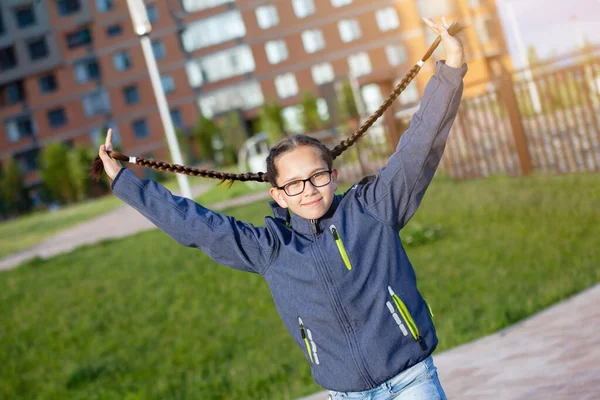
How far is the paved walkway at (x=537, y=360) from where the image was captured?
3.85 m

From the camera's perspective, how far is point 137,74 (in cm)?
5225

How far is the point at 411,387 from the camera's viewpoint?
2.43 meters

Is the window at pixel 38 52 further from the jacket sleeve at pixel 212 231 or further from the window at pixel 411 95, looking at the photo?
the jacket sleeve at pixel 212 231

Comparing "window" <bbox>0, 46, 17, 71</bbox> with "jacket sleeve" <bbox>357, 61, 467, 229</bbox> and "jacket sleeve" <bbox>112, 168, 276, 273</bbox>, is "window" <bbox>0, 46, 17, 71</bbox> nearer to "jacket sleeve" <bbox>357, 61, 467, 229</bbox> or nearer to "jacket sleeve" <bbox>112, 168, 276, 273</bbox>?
"jacket sleeve" <bbox>112, 168, 276, 273</bbox>

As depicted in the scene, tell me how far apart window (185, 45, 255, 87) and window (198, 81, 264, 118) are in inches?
32.5

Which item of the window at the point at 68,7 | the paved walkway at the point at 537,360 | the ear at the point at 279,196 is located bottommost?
the paved walkway at the point at 537,360

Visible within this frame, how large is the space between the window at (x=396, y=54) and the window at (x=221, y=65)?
844 cm

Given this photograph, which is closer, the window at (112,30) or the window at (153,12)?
the window at (153,12)

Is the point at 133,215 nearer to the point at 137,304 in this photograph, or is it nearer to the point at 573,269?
the point at 137,304

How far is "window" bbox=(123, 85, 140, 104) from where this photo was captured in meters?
52.6

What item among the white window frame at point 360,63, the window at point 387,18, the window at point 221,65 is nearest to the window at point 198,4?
the window at point 221,65

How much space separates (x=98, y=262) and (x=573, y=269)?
6968mm

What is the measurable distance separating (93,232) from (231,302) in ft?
35.5

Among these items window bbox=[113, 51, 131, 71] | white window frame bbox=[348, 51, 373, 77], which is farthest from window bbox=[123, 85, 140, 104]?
white window frame bbox=[348, 51, 373, 77]
